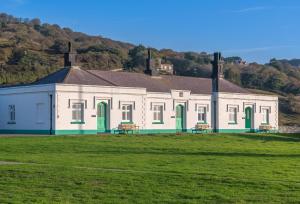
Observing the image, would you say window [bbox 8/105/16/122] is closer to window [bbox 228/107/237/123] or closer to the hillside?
window [bbox 228/107/237/123]

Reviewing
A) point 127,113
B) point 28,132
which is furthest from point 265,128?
point 28,132

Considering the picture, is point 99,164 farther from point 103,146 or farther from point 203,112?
point 203,112

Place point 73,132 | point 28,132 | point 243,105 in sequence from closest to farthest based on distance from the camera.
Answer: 1. point 73,132
2. point 28,132
3. point 243,105

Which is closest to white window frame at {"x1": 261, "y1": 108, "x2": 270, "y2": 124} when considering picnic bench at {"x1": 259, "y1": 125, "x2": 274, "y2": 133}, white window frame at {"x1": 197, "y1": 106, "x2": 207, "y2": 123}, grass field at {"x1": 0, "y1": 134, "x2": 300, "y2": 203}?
picnic bench at {"x1": 259, "y1": 125, "x2": 274, "y2": 133}

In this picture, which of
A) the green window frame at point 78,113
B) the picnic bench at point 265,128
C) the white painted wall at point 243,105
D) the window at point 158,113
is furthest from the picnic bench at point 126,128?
the picnic bench at point 265,128

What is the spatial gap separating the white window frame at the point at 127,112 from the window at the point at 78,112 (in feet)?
13.2

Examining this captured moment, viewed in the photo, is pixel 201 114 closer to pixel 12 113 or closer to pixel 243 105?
pixel 243 105

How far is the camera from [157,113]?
4816cm

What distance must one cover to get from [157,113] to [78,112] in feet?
27.0

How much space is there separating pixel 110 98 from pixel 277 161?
23542mm

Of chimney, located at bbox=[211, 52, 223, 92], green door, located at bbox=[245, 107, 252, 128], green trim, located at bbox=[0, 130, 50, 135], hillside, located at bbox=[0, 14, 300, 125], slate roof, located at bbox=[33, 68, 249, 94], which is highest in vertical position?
hillside, located at bbox=[0, 14, 300, 125]

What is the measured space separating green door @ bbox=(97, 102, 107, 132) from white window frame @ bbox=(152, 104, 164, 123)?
5.18m

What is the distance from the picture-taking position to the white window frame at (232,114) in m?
53.5

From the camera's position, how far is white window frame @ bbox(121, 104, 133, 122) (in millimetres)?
45406
